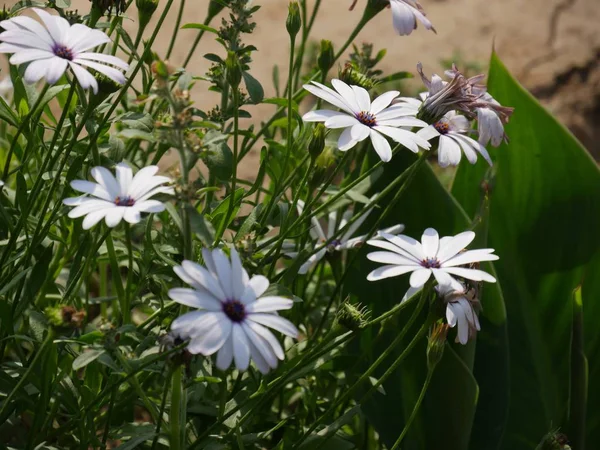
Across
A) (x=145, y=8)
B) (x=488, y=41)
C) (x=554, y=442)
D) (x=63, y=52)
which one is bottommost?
(x=554, y=442)

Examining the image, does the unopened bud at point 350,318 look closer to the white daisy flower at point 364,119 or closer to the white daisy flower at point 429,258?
the white daisy flower at point 429,258

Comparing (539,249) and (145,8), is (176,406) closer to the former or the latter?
(145,8)

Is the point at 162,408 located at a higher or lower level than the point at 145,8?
lower

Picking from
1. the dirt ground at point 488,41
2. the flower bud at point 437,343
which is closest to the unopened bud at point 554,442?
the flower bud at point 437,343

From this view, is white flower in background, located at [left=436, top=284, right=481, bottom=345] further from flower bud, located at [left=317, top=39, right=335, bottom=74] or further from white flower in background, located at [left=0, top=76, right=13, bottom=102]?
white flower in background, located at [left=0, top=76, right=13, bottom=102]

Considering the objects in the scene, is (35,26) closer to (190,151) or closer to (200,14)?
(190,151)

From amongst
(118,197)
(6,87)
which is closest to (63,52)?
(118,197)
